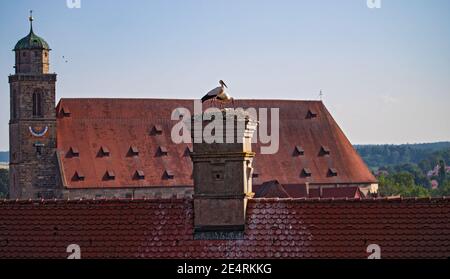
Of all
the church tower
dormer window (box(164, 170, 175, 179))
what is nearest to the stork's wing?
the church tower

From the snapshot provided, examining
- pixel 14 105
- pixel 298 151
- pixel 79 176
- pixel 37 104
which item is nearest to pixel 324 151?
pixel 298 151

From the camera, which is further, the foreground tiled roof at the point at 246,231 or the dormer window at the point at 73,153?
the dormer window at the point at 73,153

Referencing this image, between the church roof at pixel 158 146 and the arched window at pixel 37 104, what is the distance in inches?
67.8

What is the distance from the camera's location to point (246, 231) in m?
20.6

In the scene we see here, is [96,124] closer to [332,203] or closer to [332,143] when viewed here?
[332,143]

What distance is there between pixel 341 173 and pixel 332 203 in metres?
64.2

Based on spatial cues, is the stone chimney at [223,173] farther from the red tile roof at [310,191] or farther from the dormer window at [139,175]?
the dormer window at [139,175]

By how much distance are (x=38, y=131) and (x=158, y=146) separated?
25.7 feet

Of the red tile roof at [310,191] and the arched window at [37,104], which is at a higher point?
the arched window at [37,104]

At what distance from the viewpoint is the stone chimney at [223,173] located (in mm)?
20781

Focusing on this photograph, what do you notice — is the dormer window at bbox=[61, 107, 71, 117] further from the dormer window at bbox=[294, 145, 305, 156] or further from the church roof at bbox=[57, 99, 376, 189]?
the dormer window at bbox=[294, 145, 305, 156]

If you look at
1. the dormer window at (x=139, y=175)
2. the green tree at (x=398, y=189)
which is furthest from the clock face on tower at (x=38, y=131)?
the green tree at (x=398, y=189)

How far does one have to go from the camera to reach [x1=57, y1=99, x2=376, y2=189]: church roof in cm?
8025

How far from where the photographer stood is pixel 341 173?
277 feet
